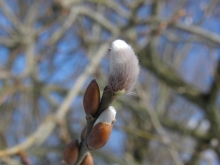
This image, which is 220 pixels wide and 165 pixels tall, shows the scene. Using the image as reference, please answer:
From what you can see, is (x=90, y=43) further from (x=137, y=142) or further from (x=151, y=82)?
(x=151, y=82)

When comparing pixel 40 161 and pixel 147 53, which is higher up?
pixel 147 53

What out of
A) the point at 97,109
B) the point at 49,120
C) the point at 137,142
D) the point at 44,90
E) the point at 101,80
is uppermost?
the point at 97,109

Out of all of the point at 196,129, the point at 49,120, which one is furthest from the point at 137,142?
the point at 49,120

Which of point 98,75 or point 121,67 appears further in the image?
point 98,75

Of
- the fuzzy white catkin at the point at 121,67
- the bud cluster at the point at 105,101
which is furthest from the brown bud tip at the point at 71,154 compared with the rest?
the fuzzy white catkin at the point at 121,67

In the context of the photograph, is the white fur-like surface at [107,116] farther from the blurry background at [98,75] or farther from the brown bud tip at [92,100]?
the blurry background at [98,75]

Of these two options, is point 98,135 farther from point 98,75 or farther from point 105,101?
point 98,75

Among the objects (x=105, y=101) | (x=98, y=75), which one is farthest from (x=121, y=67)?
(x=98, y=75)
